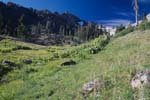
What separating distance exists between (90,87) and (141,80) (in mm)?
2834

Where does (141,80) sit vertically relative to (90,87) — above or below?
above

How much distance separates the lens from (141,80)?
45.2ft

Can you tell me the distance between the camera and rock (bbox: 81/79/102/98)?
49.8 ft

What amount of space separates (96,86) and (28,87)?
774 cm

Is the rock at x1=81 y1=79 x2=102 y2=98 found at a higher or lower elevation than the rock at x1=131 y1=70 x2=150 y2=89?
lower

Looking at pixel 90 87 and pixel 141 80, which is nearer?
pixel 141 80

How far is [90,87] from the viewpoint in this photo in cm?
1552

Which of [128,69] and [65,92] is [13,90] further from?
[128,69]

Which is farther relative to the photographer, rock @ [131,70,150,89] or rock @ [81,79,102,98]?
rock @ [81,79,102,98]

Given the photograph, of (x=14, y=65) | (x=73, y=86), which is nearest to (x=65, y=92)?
(x=73, y=86)

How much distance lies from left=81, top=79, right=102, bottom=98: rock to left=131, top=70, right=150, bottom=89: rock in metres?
1.84

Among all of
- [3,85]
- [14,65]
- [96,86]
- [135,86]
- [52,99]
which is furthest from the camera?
[14,65]

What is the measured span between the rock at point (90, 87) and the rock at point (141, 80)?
1837 mm

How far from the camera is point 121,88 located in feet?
47.0
